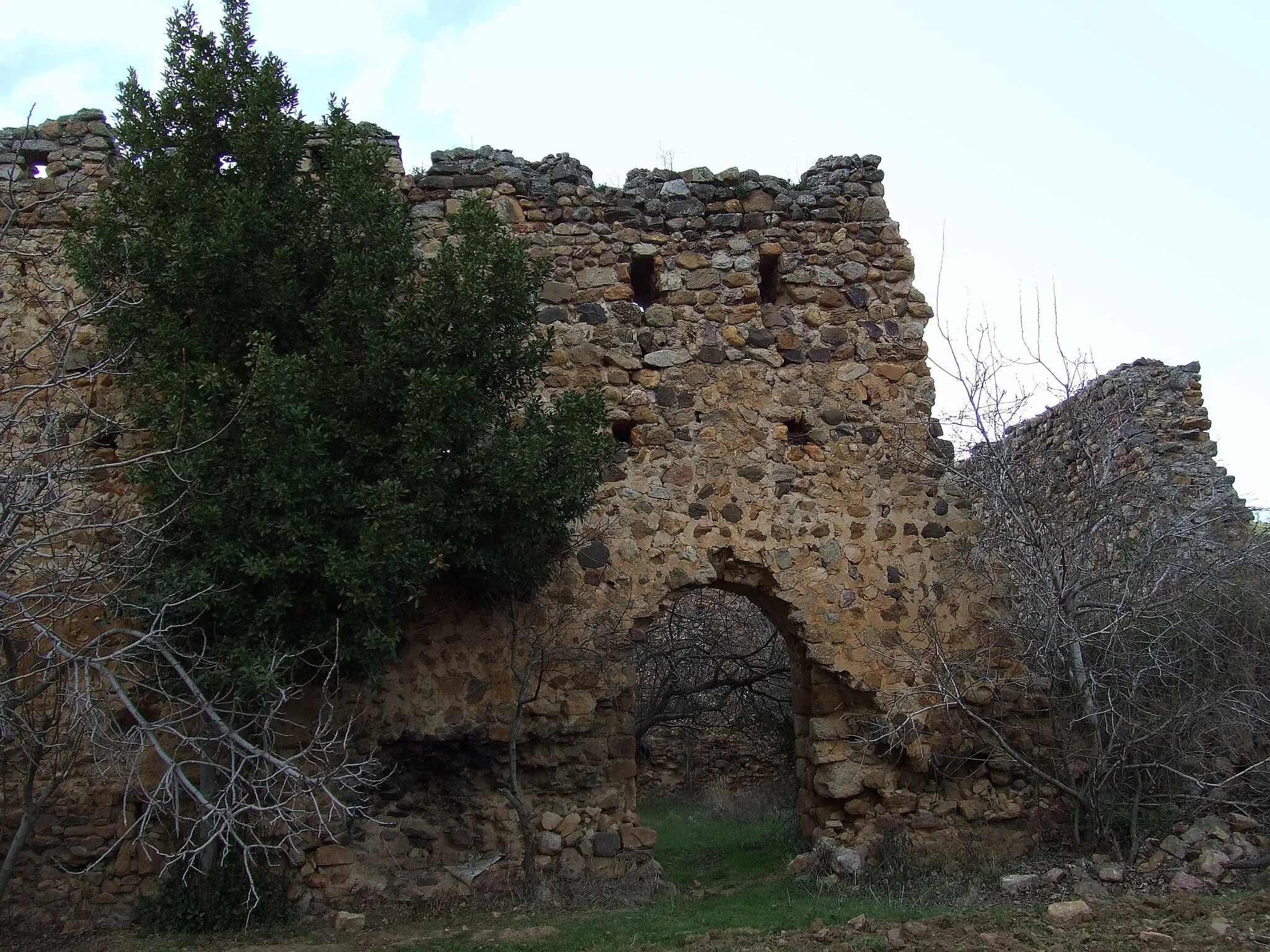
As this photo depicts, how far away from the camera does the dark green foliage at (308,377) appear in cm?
546

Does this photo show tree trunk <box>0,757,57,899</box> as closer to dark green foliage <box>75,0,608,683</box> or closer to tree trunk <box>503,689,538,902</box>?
dark green foliage <box>75,0,608,683</box>

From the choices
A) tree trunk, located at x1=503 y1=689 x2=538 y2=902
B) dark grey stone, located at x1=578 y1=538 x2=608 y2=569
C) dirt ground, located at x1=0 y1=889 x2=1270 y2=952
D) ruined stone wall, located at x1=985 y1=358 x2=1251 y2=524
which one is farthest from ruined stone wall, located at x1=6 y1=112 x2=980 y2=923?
ruined stone wall, located at x1=985 y1=358 x2=1251 y2=524

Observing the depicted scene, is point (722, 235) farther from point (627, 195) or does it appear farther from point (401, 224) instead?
point (401, 224)

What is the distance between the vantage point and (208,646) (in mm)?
5621

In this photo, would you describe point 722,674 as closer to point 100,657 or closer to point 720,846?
point 720,846

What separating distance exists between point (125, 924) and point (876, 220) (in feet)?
22.7

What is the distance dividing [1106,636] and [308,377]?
5.23 meters

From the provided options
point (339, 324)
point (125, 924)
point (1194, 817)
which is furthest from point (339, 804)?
point (1194, 817)

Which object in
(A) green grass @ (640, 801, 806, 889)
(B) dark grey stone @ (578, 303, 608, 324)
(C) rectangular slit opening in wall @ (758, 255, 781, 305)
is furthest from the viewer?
(C) rectangular slit opening in wall @ (758, 255, 781, 305)

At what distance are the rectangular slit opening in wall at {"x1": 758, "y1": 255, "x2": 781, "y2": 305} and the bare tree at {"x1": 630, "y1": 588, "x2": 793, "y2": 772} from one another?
9.47 feet

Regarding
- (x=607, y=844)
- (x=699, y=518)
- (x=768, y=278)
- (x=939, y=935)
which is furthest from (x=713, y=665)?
(x=939, y=935)

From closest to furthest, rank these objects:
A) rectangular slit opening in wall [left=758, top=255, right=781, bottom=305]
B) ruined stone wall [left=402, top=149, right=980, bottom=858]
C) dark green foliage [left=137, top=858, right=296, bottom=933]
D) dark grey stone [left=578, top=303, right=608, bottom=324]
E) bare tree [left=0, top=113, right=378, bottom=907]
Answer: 1. bare tree [left=0, top=113, right=378, bottom=907]
2. dark green foliage [left=137, top=858, right=296, bottom=933]
3. ruined stone wall [left=402, top=149, right=980, bottom=858]
4. dark grey stone [left=578, top=303, right=608, bottom=324]
5. rectangular slit opening in wall [left=758, top=255, right=781, bottom=305]

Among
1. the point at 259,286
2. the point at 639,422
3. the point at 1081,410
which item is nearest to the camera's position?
the point at 259,286

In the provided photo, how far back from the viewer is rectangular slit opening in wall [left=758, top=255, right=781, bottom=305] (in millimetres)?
7742
